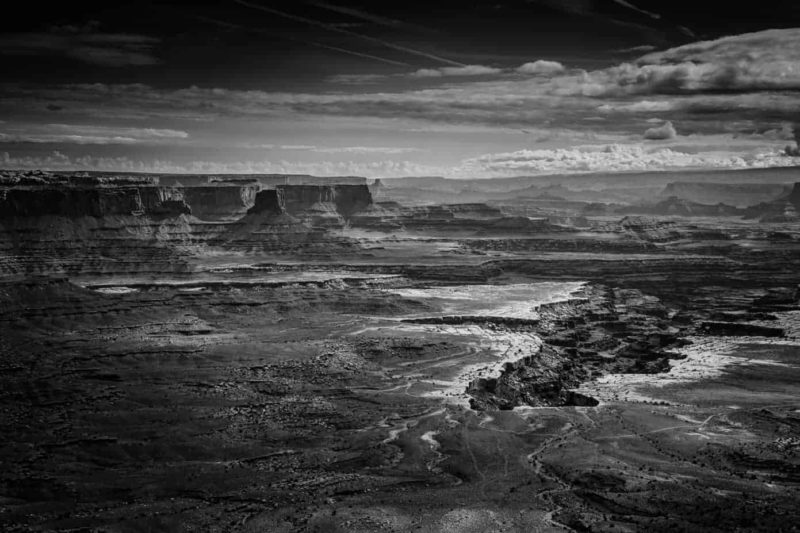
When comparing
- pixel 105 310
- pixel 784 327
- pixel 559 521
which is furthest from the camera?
pixel 784 327

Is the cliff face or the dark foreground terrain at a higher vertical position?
the cliff face

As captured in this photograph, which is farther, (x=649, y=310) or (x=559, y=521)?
(x=649, y=310)

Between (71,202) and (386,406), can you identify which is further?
(71,202)

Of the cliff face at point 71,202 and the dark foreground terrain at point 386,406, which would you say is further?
the cliff face at point 71,202

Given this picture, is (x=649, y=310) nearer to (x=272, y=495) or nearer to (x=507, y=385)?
(x=507, y=385)

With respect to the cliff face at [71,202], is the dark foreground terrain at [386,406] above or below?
below

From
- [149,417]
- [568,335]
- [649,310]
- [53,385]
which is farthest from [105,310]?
[649,310]

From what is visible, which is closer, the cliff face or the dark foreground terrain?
the dark foreground terrain

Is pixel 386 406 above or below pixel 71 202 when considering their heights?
below
